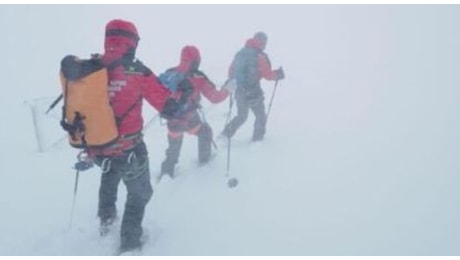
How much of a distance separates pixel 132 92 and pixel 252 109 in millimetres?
4624

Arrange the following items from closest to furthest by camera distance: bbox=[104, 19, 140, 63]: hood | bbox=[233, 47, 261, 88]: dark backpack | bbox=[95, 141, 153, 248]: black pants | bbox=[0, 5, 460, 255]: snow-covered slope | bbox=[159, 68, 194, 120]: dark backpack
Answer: bbox=[104, 19, 140, 63]: hood, bbox=[95, 141, 153, 248]: black pants, bbox=[0, 5, 460, 255]: snow-covered slope, bbox=[159, 68, 194, 120]: dark backpack, bbox=[233, 47, 261, 88]: dark backpack

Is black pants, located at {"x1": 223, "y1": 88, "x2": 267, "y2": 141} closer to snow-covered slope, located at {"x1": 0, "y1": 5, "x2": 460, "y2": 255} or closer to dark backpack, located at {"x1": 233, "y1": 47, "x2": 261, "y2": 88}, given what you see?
dark backpack, located at {"x1": 233, "y1": 47, "x2": 261, "y2": 88}

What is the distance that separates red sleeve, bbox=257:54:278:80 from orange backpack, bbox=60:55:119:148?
4429 mm

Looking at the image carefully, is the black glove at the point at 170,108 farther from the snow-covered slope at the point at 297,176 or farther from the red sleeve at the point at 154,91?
→ the snow-covered slope at the point at 297,176

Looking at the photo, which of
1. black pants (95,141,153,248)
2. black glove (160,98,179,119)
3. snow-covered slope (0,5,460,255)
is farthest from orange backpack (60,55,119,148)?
snow-covered slope (0,5,460,255)

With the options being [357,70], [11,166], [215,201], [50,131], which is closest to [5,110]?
[50,131]

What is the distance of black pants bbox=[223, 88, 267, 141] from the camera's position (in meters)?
9.51

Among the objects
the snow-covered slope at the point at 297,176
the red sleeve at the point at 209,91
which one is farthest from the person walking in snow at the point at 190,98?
the snow-covered slope at the point at 297,176

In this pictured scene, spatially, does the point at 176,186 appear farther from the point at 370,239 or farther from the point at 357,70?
the point at 357,70

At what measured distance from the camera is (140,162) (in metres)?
5.79

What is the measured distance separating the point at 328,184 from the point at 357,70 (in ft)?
35.9

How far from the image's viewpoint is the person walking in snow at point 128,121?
17.0 feet

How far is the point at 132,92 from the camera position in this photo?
17.4ft

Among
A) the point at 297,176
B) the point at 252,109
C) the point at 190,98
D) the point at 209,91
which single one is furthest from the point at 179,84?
the point at 252,109
